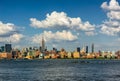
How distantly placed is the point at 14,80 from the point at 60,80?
1381 cm

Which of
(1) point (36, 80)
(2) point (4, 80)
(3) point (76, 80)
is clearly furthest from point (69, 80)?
(2) point (4, 80)

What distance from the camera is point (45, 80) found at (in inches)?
4493

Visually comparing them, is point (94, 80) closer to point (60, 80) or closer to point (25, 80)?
point (60, 80)

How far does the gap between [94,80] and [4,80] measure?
26.7m

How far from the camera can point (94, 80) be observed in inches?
4592

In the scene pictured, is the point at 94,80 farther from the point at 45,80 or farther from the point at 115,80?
the point at 45,80

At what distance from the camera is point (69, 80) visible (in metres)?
114

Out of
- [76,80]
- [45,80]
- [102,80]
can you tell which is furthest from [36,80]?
[102,80]

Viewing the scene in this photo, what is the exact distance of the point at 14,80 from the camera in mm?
115375

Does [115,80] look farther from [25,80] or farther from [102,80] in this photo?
[25,80]

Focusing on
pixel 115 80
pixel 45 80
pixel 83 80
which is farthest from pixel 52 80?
pixel 115 80

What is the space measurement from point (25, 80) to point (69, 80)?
12.9 meters

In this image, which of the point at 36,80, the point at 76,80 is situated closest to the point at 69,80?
the point at 76,80

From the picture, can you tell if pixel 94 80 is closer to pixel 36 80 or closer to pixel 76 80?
pixel 76 80
